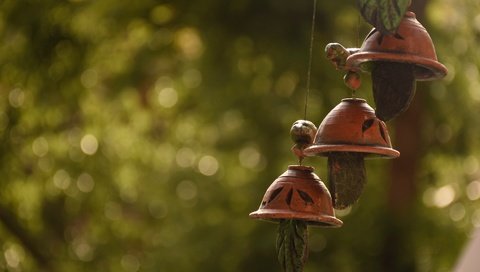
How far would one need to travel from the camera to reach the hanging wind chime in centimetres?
235

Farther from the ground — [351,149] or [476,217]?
[351,149]

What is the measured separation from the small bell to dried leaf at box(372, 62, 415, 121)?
202 millimetres

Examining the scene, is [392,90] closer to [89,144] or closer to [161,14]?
[161,14]

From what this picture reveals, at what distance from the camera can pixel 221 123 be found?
8516 mm

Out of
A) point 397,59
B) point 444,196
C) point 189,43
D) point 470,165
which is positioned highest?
point 189,43

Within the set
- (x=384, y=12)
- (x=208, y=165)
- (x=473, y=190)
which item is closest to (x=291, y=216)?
(x=384, y=12)

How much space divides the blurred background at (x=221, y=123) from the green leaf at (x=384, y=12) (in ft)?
15.9

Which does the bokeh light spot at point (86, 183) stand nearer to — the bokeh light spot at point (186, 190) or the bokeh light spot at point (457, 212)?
the bokeh light spot at point (186, 190)

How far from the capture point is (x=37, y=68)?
27.2 feet

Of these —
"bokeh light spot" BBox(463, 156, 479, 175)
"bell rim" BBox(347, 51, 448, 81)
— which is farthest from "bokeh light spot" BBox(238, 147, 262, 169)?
"bell rim" BBox(347, 51, 448, 81)

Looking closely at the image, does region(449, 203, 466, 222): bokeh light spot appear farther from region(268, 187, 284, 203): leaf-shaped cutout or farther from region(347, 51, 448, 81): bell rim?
region(347, 51, 448, 81): bell rim

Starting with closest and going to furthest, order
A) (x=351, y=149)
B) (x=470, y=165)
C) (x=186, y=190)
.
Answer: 1. (x=351, y=149)
2. (x=470, y=165)
3. (x=186, y=190)

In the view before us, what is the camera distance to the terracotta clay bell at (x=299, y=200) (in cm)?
262

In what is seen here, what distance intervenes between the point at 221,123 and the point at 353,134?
5949 millimetres
